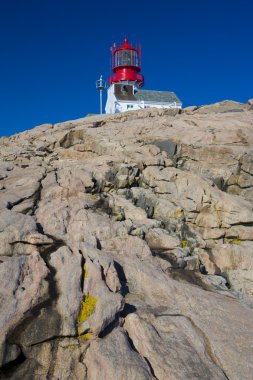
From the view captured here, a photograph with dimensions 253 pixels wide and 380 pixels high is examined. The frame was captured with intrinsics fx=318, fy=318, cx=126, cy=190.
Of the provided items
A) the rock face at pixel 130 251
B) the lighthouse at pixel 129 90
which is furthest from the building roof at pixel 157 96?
the rock face at pixel 130 251

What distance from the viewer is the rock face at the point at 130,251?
9.96 metres

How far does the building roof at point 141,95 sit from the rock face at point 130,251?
40.5 meters

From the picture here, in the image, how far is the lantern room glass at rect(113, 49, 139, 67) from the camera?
81.5 meters

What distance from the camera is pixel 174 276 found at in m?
16.0

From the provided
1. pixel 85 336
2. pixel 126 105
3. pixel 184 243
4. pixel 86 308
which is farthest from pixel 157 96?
pixel 85 336

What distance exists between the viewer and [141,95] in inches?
2977

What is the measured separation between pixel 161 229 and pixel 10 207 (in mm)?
9231

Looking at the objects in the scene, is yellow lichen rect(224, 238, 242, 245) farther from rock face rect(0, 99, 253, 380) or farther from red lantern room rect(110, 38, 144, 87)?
red lantern room rect(110, 38, 144, 87)

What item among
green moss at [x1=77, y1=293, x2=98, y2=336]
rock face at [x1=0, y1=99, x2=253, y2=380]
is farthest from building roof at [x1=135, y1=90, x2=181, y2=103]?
green moss at [x1=77, y1=293, x2=98, y2=336]

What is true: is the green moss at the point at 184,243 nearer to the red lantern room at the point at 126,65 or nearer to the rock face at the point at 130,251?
the rock face at the point at 130,251

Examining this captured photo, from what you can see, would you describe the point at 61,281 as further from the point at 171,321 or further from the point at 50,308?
the point at 171,321

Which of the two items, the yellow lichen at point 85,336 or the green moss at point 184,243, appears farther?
the green moss at point 184,243

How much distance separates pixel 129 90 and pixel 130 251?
214ft

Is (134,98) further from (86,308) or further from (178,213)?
(86,308)
